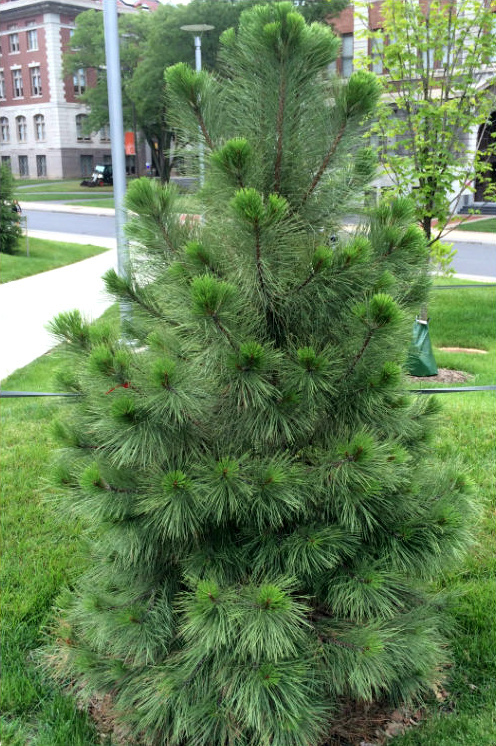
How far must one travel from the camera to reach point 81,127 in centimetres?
4712

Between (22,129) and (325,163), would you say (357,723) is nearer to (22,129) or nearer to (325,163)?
(325,163)

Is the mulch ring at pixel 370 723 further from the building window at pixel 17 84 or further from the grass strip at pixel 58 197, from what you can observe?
the grass strip at pixel 58 197

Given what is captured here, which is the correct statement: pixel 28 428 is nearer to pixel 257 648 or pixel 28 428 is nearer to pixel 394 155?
pixel 257 648

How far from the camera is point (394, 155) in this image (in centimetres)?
809

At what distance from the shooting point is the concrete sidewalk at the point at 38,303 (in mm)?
8727

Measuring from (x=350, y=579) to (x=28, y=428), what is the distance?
385cm

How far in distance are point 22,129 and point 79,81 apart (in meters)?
26.0

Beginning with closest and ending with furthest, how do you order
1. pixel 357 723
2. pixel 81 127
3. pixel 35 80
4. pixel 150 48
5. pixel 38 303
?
pixel 357 723, pixel 38 303, pixel 35 80, pixel 150 48, pixel 81 127

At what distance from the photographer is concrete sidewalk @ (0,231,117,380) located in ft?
28.6

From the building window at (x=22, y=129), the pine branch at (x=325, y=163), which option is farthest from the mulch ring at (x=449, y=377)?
the building window at (x=22, y=129)

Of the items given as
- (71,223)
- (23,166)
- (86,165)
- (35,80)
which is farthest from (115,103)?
(86,165)

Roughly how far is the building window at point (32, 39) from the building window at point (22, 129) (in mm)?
3965

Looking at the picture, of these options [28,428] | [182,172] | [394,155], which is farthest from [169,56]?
[182,172]

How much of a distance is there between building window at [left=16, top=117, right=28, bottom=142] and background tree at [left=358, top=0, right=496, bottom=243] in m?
24.3
